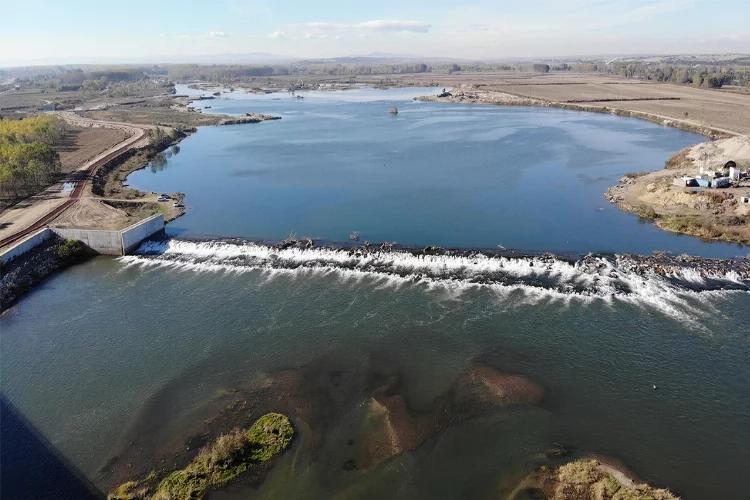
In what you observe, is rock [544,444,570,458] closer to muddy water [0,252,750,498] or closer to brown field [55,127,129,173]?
muddy water [0,252,750,498]

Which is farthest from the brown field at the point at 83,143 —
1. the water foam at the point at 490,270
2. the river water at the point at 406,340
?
the water foam at the point at 490,270

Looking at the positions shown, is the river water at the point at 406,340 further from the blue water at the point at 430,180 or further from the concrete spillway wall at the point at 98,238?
the concrete spillway wall at the point at 98,238

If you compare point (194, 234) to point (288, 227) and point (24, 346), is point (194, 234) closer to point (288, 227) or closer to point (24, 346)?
point (288, 227)

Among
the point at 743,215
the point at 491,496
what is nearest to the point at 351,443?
the point at 491,496

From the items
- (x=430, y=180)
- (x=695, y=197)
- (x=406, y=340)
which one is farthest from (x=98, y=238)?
(x=695, y=197)

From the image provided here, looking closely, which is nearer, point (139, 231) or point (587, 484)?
point (587, 484)

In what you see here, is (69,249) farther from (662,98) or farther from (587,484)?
(662,98)
